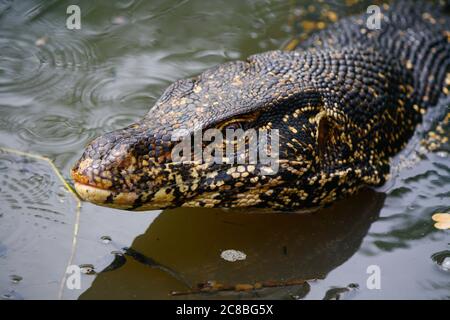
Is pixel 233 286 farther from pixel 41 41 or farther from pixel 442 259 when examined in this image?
pixel 41 41

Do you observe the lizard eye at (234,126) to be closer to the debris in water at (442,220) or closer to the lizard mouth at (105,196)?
the lizard mouth at (105,196)

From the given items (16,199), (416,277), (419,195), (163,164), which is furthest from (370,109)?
(16,199)

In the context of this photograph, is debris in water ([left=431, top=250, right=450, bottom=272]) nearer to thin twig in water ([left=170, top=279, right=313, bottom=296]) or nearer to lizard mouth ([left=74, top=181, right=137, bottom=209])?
thin twig in water ([left=170, top=279, right=313, bottom=296])

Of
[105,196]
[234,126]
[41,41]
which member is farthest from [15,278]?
[41,41]

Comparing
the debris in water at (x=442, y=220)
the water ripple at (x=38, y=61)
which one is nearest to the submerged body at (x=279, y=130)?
the debris in water at (x=442, y=220)
